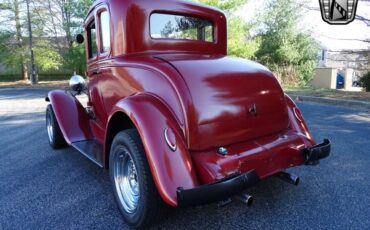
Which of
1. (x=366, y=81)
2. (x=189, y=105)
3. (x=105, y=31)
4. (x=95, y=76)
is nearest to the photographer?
(x=189, y=105)

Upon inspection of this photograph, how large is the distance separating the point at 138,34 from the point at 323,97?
8.41 metres

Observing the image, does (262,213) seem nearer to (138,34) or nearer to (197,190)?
(197,190)

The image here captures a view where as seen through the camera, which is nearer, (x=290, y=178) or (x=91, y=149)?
(x=290, y=178)

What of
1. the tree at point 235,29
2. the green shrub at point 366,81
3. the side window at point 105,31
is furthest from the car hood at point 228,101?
the tree at point 235,29

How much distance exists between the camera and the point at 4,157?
15.7ft

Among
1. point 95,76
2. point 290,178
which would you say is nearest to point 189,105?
point 290,178

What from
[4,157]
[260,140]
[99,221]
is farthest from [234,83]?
[4,157]

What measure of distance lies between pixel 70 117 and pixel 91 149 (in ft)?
A: 2.77

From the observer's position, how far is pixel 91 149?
385cm

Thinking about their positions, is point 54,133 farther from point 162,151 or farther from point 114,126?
point 162,151

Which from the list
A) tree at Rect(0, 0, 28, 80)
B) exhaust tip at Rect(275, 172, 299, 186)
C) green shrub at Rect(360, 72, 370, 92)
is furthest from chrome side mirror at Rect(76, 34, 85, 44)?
tree at Rect(0, 0, 28, 80)

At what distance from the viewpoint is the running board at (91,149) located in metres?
3.49

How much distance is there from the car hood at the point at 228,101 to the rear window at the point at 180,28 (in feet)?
1.66

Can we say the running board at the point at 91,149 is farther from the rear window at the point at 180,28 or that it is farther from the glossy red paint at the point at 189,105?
the rear window at the point at 180,28
